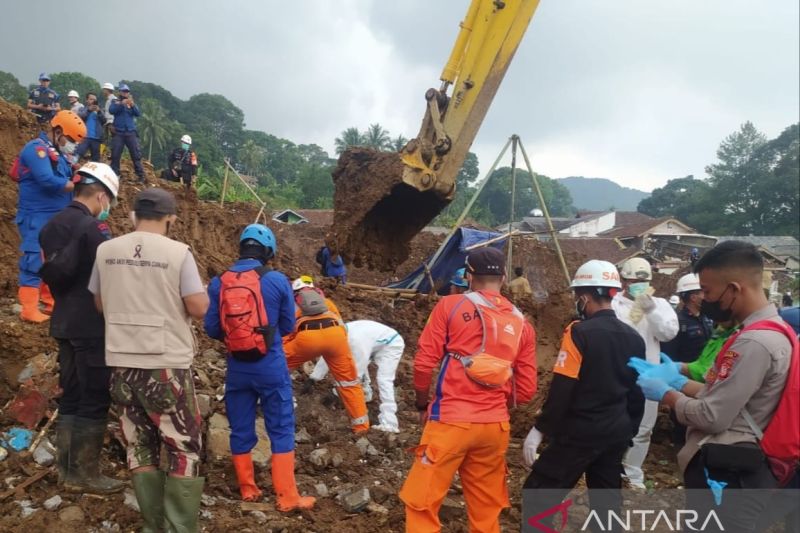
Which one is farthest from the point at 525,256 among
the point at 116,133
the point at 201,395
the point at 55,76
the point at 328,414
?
the point at 55,76

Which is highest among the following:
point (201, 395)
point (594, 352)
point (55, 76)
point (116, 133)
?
point (55, 76)

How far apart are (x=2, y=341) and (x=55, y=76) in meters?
61.8

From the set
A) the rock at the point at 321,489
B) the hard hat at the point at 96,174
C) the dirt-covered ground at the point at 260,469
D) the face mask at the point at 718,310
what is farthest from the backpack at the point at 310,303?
the face mask at the point at 718,310

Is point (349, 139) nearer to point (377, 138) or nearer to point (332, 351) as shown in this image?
point (377, 138)

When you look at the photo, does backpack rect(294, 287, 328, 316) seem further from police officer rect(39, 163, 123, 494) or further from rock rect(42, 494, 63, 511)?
rock rect(42, 494, 63, 511)

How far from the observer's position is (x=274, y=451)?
145 inches

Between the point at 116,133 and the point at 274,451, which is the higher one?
the point at 116,133

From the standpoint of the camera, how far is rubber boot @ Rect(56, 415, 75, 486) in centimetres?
320

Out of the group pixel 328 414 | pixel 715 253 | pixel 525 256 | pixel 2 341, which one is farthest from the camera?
pixel 525 256

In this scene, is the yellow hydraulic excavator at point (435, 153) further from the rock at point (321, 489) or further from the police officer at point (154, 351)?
the police officer at point (154, 351)

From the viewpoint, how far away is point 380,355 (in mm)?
5688

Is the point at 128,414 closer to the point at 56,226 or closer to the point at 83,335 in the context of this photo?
the point at 83,335

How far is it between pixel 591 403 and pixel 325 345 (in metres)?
2.55

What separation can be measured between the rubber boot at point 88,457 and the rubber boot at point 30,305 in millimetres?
1912
